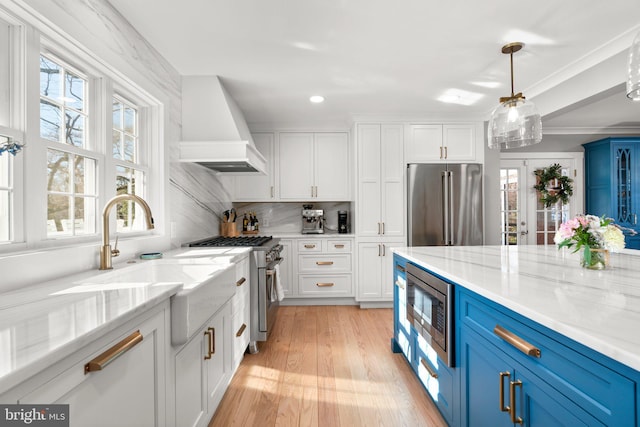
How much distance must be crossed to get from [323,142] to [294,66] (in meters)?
1.76

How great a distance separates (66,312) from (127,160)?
1648mm

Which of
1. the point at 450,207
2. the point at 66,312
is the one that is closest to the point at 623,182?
the point at 450,207

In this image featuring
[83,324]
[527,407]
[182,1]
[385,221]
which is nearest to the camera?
[83,324]

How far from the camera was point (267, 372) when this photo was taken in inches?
94.3

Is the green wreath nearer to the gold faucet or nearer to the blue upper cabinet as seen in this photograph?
the blue upper cabinet

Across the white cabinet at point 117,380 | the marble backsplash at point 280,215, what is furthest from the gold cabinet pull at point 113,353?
the marble backsplash at point 280,215

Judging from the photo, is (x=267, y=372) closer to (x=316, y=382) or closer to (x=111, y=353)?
(x=316, y=382)

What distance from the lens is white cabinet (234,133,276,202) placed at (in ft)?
14.3

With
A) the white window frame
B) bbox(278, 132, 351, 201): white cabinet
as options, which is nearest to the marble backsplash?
bbox(278, 132, 351, 201): white cabinet

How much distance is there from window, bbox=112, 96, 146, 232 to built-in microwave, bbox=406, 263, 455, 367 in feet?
6.55

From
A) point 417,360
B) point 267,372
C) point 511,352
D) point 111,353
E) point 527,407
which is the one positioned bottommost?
point 267,372

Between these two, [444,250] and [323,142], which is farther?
[323,142]

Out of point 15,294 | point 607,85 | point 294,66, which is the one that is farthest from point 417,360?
point 607,85

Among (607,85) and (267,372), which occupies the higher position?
(607,85)
